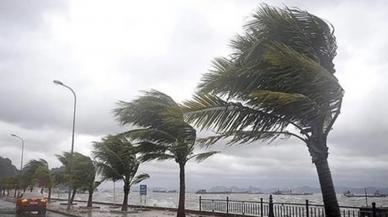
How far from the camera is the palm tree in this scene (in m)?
30.8

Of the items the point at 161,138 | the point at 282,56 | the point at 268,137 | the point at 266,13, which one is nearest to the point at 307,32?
the point at 266,13

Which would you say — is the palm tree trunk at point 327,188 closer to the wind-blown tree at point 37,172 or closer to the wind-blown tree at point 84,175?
the wind-blown tree at point 84,175

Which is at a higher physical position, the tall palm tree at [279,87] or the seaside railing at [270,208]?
the tall palm tree at [279,87]

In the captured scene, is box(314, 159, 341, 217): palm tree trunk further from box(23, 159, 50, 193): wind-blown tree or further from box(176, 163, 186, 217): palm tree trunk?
box(23, 159, 50, 193): wind-blown tree

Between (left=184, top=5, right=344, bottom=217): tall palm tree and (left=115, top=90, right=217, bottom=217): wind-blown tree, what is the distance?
8.48 m

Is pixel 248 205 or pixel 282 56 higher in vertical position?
pixel 282 56

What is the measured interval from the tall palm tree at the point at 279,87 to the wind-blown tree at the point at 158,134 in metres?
8.48

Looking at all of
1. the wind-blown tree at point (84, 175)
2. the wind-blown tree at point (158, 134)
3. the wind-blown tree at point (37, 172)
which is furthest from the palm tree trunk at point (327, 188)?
the wind-blown tree at point (37, 172)

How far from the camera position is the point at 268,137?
11594mm

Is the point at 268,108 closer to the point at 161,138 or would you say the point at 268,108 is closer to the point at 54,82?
the point at 161,138

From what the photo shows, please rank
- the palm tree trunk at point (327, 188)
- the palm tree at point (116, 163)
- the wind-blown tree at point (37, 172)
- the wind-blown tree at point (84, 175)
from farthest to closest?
the wind-blown tree at point (37, 172) < the wind-blown tree at point (84, 175) < the palm tree at point (116, 163) < the palm tree trunk at point (327, 188)

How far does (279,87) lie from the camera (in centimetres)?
1134

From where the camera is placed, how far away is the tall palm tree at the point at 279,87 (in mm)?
10477

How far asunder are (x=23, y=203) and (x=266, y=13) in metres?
23.7
